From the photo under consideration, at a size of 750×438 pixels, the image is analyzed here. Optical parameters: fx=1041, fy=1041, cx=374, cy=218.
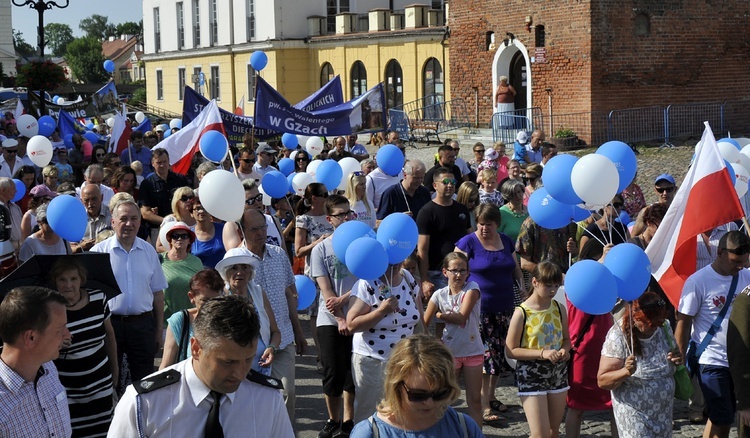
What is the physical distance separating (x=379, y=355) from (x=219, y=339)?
3.45 metres

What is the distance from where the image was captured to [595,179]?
725 cm

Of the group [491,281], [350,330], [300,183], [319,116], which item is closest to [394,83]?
[319,116]

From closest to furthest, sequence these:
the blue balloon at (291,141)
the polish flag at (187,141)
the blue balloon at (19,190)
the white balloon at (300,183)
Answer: the blue balloon at (19,190), the white balloon at (300,183), the polish flag at (187,141), the blue balloon at (291,141)

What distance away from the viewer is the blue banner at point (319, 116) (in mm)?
13688

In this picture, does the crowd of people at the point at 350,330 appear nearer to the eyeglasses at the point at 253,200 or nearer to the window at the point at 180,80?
the eyeglasses at the point at 253,200

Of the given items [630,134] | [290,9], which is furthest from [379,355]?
[290,9]

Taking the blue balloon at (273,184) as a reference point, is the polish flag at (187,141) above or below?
above

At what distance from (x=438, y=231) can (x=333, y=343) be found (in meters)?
1.81

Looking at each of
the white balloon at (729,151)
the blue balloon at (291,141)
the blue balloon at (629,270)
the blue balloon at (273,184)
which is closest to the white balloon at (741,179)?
the white balloon at (729,151)

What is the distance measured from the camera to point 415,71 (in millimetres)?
35312

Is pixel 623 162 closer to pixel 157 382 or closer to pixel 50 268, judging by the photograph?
pixel 50 268

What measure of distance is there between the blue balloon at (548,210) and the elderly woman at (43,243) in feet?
11.9

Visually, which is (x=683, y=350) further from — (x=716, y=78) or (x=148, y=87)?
(x=148, y=87)

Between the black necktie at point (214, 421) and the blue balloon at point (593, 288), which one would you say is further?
the blue balloon at point (593, 288)
